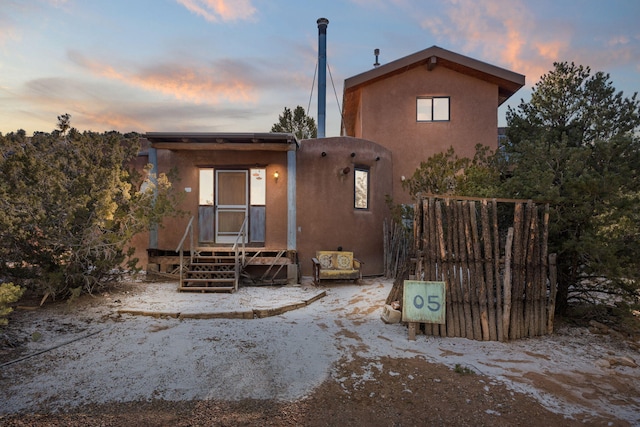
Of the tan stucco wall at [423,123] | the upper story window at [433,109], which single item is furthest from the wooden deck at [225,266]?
the upper story window at [433,109]

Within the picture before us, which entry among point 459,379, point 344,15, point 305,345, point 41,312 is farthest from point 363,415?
point 344,15

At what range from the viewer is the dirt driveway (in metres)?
3.34

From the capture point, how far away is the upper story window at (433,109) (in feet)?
43.9

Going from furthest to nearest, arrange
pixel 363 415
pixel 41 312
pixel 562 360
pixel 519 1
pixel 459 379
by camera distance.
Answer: pixel 519 1 < pixel 41 312 < pixel 562 360 < pixel 459 379 < pixel 363 415

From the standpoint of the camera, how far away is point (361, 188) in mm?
11789

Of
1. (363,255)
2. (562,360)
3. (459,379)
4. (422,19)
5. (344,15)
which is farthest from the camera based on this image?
(344,15)

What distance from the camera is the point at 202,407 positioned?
11.3ft

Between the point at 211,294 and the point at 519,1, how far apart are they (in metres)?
12.4

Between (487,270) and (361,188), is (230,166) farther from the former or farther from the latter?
(487,270)

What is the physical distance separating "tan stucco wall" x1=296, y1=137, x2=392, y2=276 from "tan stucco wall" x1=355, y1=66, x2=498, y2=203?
2343mm

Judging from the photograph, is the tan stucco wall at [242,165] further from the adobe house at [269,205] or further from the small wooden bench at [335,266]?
the small wooden bench at [335,266]

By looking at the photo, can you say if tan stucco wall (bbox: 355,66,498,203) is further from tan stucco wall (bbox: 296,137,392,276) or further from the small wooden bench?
the small wooden bench

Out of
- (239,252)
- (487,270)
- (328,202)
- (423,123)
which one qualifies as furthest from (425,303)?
(423,123)

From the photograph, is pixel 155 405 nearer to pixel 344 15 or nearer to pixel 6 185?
pixel 6 185
